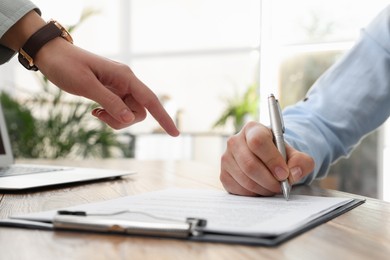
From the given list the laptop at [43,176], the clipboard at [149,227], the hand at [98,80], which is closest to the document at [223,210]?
the clipboard at [149,227]

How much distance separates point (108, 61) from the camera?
77 cm

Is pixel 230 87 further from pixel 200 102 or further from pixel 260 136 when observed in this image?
pixel 260 136

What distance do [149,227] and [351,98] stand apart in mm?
813

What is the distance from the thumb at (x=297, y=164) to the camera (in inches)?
27.4

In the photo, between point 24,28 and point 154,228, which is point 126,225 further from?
point 24,28

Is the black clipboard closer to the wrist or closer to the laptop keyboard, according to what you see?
the wrist

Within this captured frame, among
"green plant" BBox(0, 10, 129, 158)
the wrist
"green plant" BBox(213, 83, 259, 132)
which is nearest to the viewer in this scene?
the wrist

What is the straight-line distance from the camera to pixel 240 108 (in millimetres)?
4172

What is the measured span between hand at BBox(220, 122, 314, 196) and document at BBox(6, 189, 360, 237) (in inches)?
0.7

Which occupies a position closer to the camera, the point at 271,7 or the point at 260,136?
the point at 260,136

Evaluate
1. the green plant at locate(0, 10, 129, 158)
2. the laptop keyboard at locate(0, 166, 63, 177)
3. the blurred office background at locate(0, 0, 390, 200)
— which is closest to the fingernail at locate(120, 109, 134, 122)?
the laptop keyboard at locate(0, 166, 63, 177)

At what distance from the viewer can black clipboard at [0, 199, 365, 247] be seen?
44 cm

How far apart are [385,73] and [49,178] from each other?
75cm

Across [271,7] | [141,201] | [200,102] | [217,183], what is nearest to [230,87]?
[200,102]
